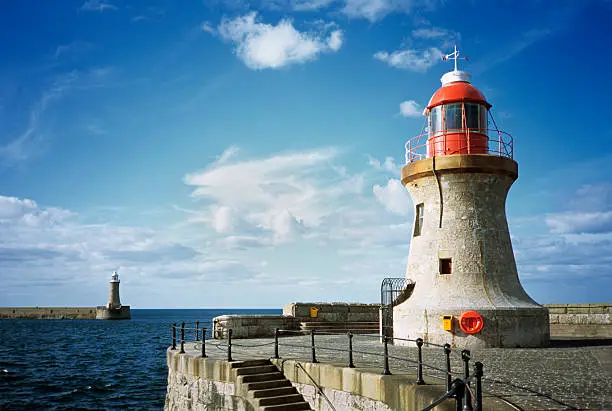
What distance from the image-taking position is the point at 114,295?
88625 mm

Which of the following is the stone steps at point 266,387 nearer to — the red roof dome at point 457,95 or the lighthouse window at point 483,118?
the red roof dome at point 457,95

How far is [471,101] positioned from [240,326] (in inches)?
381

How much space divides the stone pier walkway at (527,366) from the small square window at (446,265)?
2.22 metres

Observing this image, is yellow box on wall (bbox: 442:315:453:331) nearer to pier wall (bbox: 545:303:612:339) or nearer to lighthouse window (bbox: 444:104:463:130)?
lighthouse window (bbox: 444:104:463:130)

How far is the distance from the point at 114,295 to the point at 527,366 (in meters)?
85.4

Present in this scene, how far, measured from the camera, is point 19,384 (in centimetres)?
2366

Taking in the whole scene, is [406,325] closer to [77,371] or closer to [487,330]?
[487,330]

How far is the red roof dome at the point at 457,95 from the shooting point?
15773mm

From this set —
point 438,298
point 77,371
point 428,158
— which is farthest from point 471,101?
point 77,371

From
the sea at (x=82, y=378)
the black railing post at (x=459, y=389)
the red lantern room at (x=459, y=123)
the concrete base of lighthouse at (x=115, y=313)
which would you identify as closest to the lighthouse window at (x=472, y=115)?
the red lantern room at (x=459, y=123)

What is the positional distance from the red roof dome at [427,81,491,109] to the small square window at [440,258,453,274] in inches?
168

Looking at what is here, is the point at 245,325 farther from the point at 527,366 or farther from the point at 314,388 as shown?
the point at 527,366

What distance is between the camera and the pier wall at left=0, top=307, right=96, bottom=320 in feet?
340

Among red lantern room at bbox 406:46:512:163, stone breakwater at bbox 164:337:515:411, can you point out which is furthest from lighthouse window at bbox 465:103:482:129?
stone breakwater at bbox 164:337:515:411
